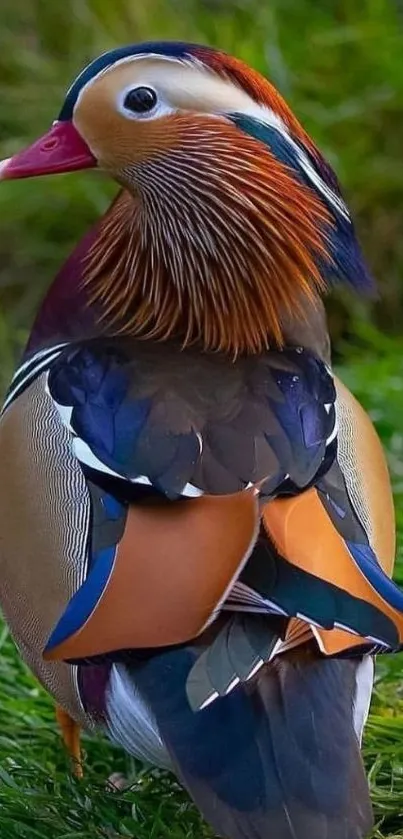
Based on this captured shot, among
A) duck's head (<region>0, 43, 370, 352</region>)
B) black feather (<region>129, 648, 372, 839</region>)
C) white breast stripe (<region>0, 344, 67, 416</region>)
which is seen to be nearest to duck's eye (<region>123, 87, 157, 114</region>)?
duck's head (<region>0, 43, 370, 352</region>)

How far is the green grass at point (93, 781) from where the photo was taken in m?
2.04

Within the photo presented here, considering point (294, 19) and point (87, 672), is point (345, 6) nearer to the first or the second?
point (294, 19)

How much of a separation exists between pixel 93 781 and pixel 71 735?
0.38ft

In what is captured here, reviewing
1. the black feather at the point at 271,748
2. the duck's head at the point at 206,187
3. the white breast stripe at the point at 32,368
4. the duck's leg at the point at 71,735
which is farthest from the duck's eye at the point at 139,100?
the duck's leg at the point at 71,735

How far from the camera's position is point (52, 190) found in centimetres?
415

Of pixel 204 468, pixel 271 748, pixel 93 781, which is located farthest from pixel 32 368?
pixel 271 748

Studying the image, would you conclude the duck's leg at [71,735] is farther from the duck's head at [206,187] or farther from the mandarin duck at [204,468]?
the duck's head at [206,187]

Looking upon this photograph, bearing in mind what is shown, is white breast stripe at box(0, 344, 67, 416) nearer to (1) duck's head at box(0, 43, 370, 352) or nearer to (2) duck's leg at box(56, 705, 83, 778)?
(1) duck's head at box(0, 43, 370, 352)

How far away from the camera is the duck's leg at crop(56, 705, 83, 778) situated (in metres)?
2.28

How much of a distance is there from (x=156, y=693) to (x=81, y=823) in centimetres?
46

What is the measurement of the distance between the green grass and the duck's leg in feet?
0.08

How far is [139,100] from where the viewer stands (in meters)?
1.92

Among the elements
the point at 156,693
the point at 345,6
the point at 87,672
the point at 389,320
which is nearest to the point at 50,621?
the point at 87,672

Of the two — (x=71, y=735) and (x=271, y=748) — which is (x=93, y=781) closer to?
(x=71, y=735)
